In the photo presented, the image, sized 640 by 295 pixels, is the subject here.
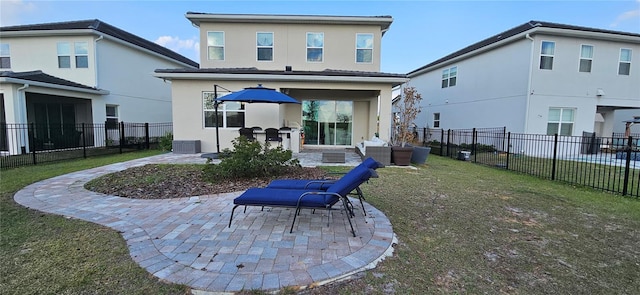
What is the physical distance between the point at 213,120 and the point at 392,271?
11.2 meters

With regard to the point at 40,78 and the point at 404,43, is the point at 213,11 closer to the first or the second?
the point at 40,78

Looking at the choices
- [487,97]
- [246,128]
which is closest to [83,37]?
[246,128]

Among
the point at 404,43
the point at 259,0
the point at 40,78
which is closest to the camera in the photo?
the point at 40,78

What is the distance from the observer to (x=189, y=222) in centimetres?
413

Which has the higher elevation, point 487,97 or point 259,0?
point 259,0

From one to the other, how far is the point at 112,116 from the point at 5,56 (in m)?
6.27

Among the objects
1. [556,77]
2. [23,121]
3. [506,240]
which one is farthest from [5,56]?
[556,77]

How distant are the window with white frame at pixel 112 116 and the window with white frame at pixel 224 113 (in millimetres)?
7928

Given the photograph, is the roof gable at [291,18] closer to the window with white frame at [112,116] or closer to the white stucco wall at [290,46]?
the white stucco wall at [290,46]

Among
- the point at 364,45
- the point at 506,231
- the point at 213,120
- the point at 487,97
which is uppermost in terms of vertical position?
the point at 364,45

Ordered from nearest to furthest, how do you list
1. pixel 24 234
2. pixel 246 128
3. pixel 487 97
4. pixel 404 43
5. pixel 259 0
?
pixel 24 234 → pixel 246 128 → pixel 259 0 → pixel 487 97 → pixel 404 43

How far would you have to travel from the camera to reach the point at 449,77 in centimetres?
2030

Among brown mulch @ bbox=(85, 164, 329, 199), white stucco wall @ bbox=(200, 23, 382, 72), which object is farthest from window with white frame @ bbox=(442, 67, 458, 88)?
brown mulch @ bbox=(85, 164, 329, 199)

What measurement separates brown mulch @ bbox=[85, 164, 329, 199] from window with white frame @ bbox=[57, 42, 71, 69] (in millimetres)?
12120
